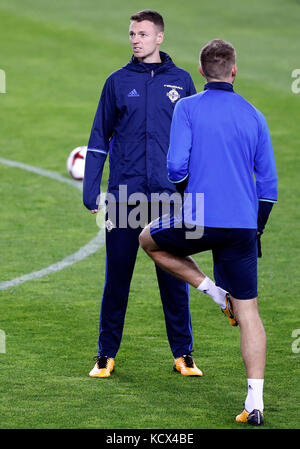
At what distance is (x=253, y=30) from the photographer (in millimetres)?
23641

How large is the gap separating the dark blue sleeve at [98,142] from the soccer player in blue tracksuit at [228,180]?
92cm

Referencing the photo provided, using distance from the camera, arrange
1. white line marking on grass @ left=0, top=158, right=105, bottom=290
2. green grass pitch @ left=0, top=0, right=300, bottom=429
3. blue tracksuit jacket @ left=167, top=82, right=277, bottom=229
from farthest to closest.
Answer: white line marking on grass @ left=0, top=158, right=105, bottom=290 < green grass pitch @ left=0, top=0, right=300, bottom=429 < blue tracksuit jacket @ left=167, top=82, right=277, bottom=229

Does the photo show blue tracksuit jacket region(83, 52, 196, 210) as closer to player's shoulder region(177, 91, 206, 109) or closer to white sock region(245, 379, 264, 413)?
player's shoulder region(177, 91, 206, 109)

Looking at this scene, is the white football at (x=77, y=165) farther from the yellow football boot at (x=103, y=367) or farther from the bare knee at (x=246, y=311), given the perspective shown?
the bare knee at (x=246, y=311)

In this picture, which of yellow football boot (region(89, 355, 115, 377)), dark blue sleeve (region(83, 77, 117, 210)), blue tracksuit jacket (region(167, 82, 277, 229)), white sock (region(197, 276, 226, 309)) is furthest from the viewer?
yellow football boot (region(89, 355, 115, 377))

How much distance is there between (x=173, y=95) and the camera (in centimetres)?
637

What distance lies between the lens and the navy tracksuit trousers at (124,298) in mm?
6430

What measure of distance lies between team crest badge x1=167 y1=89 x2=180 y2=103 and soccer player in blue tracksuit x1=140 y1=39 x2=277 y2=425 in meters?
0.89

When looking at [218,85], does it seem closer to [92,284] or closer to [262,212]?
[262,212]

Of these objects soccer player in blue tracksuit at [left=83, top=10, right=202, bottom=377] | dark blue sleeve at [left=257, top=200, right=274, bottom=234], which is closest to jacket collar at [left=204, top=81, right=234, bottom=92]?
dark blue sleeve at [left=257, top=200, right=274, bottom=234]

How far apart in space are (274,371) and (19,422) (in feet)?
6.22

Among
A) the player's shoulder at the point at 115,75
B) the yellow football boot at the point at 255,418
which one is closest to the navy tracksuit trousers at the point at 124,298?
the player's shoulder at the point at 115,75

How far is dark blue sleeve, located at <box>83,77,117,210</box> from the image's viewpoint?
6301mm

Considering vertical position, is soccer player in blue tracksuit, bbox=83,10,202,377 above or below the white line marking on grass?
above
